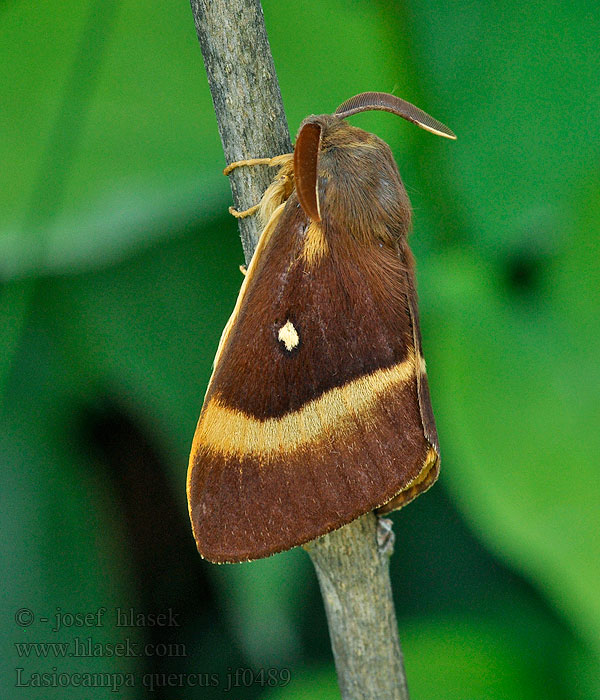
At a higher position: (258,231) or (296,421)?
(258,231)

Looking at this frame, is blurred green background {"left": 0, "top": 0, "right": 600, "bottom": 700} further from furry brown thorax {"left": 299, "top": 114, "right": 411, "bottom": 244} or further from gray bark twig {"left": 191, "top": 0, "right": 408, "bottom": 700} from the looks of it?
furry brown thorax {"left": 299, "top": 114, "right": 411, "bottom": 244}

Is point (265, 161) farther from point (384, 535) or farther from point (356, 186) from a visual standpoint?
point (384, 535)

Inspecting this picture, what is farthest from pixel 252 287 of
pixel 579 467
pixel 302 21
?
pixel 302 21

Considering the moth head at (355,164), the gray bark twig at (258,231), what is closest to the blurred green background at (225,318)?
the gray bark twig at (258,231)

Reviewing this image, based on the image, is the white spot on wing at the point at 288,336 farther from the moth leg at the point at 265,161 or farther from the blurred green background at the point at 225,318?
the blurred green background at the point at 225,318

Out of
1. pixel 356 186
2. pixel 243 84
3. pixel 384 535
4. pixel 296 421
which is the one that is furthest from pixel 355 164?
pixel 384 535
